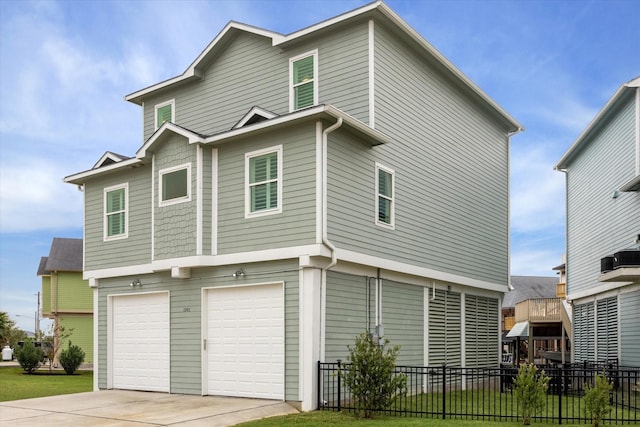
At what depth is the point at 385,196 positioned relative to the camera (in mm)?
16656

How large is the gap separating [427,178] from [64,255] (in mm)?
29355

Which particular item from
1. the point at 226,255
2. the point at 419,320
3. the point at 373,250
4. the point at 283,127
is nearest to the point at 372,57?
the point at 283,127

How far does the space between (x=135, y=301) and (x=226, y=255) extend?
13.8ft

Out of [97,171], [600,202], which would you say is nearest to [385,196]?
[97,171]

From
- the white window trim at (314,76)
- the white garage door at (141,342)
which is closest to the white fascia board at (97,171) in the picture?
the white garage door at (141,342)

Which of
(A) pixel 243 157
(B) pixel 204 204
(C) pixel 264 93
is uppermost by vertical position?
(C) pixel 264 93

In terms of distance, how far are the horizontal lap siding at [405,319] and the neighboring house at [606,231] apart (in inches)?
219

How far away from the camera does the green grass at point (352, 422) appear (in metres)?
11.8

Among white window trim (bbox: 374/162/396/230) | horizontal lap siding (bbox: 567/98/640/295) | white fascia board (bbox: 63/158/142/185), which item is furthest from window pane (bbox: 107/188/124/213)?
horizontal lap siding (bbox: 567/98/640/295)

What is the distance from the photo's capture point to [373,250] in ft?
51.9

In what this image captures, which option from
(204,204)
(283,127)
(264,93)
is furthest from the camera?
(264,93)

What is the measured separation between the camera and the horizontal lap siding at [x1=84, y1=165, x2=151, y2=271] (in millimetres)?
18047

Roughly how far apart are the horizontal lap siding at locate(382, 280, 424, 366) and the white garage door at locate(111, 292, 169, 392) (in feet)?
18.7

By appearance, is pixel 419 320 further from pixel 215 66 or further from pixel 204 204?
pixel 215 66
